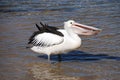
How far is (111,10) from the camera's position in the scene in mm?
13234

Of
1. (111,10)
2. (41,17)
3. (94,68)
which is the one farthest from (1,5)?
(94,68)

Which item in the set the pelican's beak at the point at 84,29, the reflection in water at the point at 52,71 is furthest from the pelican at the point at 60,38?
the reflection in water at the point at 52,71

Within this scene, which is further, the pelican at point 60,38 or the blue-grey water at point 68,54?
the pelican at point 60,38

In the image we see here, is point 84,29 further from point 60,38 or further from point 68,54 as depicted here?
point 68,54

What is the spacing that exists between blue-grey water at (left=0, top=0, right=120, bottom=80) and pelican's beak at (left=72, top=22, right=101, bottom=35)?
1.91ft

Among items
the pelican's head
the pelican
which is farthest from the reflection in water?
the pelican's head

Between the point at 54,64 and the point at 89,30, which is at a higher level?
the point at 89,30

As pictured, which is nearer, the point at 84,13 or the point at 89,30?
the point at 89,30

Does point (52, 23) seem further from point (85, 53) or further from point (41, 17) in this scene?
point (85, 53)

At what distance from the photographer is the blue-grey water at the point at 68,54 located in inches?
279

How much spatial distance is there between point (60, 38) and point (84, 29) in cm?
49

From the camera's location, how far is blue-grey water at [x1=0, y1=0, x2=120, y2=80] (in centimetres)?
710

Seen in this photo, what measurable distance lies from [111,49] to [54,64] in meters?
1.36

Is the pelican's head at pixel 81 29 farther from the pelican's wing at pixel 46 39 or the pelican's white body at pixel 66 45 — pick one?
the pelican's wing at pixel 46 39
